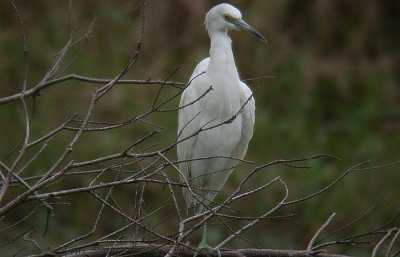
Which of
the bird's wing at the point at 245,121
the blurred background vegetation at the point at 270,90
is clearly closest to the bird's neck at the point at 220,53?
the bird's wing at the point at 245,121

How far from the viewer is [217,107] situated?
15.5ft

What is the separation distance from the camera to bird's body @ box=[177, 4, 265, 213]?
4598 mm

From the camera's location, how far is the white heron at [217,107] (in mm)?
4598

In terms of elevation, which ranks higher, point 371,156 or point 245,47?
point 245,47

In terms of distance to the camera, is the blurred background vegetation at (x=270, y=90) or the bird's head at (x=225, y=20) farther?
the blurred background vegetation at (x=270, y=90)

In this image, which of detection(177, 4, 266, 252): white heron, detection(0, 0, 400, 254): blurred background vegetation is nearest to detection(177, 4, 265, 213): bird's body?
detection(177, 4, 266, 252): white heron

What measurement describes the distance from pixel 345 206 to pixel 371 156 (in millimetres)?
570

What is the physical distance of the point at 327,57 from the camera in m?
9.86

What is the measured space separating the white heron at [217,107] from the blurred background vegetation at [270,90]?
6.71 ft

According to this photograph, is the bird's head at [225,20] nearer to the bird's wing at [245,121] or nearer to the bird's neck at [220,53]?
the bird's neck at [220,53]

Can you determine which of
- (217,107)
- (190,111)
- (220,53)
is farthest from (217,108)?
(220,53)

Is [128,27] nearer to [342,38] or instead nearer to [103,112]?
[103,112]

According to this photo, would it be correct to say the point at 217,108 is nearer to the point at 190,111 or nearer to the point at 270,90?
the point at 190,111

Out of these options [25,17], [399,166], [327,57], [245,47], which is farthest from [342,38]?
[25,17]
